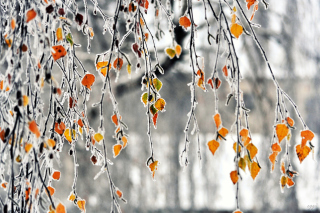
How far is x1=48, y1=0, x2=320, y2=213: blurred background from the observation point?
2.67 metres

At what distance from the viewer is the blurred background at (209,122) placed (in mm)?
2674

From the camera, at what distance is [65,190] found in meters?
2.90

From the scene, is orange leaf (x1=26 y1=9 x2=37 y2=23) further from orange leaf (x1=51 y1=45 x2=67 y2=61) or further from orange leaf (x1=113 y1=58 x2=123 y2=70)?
orange leaf (x1=113 y1=58 x2=123 y2=70)

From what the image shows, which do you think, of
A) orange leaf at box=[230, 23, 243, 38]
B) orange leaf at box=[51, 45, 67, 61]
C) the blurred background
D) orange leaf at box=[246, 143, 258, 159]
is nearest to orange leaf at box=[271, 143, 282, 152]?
orange leaf at box=[246, 143, 258, 159]

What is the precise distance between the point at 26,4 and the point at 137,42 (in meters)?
0.21

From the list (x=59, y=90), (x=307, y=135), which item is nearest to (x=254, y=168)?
(x=307, y=135)

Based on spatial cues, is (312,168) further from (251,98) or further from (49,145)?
(49,145)

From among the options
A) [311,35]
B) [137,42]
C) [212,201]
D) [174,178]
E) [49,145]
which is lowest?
[212,201]

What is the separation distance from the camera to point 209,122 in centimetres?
291

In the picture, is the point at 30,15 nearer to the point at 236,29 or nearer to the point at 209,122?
the point at 236,29

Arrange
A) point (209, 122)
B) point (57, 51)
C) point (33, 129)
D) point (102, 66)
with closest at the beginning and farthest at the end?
1. point (33, 129)
2. point (57, 51)
3. point (102, 66)
4. point (209, 122)

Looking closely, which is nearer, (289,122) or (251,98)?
(289,122)

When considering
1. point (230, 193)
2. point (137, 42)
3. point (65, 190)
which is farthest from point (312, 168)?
point (137, 42)

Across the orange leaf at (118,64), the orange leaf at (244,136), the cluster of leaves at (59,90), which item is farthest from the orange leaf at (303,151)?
the orange leaf at (118,64)
